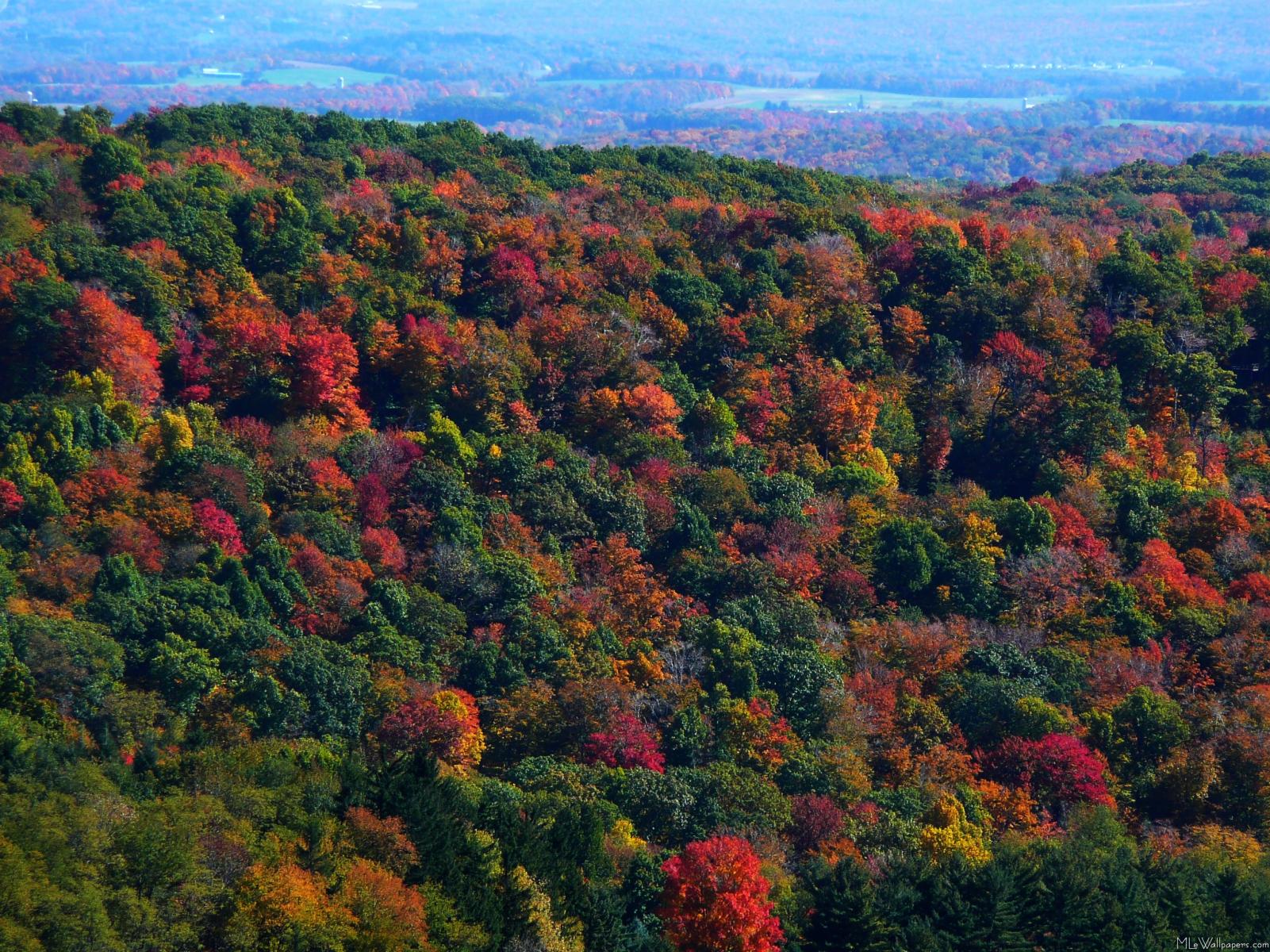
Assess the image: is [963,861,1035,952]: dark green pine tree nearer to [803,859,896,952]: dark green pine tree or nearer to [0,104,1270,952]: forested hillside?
[0,104,1270,952]: forested hillside

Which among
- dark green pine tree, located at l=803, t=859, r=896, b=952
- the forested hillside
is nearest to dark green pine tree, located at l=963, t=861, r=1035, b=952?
the forested hillside

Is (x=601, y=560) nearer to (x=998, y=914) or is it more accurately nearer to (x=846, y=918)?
(x=846, y=918)

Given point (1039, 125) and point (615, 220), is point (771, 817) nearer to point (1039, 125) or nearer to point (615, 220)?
point (615, 220)

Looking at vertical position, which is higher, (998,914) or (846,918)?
(998,914)

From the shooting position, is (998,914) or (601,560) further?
(601,560)

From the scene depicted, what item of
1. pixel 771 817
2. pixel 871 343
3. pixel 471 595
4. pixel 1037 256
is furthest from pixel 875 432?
pixel 771 817

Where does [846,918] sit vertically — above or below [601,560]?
below

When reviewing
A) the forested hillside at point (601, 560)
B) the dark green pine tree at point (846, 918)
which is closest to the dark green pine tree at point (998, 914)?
the forested hillside at point (601, 560)

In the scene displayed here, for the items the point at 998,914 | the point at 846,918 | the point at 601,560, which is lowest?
the point at 846,918

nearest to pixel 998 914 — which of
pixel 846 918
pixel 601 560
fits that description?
pixel 846 918

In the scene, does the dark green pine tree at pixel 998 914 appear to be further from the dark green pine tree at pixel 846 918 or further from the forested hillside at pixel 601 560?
the dark green pine tree at pixel 846 918
